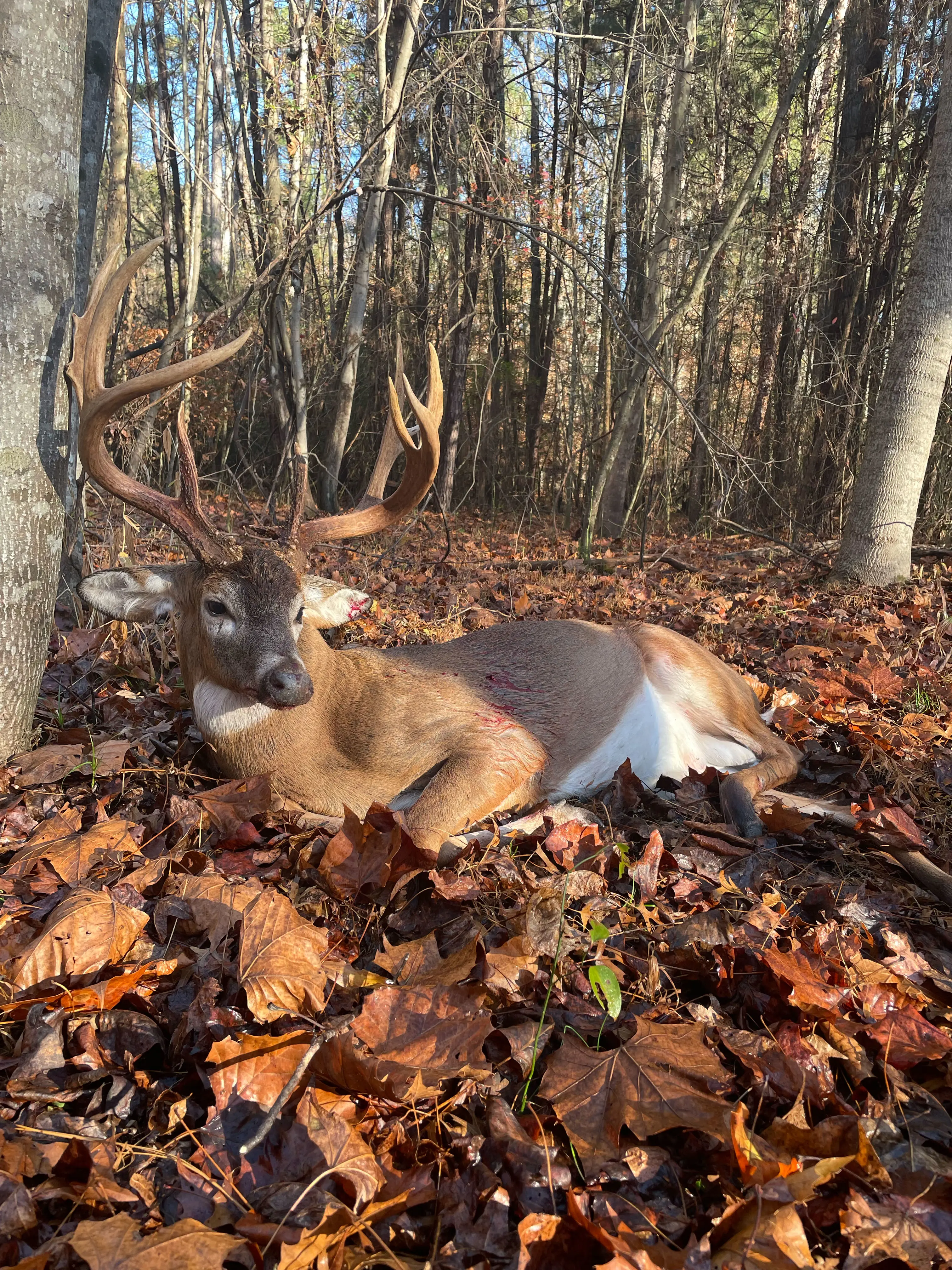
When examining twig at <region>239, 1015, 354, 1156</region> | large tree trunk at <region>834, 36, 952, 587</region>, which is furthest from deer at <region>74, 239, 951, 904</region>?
large tree trunk at <region>834, 36, 952, 587</region>

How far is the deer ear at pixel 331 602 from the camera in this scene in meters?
4.07

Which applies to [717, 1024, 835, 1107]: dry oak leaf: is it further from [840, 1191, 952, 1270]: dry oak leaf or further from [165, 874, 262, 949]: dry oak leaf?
[165, 874, 262, 949]: dry oak leaf

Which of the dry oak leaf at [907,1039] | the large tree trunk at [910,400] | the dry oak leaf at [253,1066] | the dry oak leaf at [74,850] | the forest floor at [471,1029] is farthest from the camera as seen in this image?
the large tree trunk at [910,400]

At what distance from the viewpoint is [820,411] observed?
12969mm

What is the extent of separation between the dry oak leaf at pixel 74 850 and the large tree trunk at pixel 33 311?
747 millimetres

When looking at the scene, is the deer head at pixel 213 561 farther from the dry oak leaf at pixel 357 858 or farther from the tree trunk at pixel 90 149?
the tree trunk at pixel 90 149

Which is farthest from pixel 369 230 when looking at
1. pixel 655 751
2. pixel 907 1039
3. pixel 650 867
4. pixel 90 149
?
pixel 907 1039

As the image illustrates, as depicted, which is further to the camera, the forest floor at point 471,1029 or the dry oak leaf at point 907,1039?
Result: the dry oak leaf at point 907,1039

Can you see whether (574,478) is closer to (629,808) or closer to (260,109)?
(260,109)

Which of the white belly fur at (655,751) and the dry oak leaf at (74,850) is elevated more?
the white belly fur at (655,751)

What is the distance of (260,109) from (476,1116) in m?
13.4

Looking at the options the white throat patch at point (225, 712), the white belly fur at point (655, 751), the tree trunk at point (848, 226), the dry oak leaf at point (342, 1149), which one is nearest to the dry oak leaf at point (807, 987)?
the dry oak leaf at point (342, 1149)

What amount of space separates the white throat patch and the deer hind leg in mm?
2016

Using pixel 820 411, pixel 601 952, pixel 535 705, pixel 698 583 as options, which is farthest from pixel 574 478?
pixel 601 952
